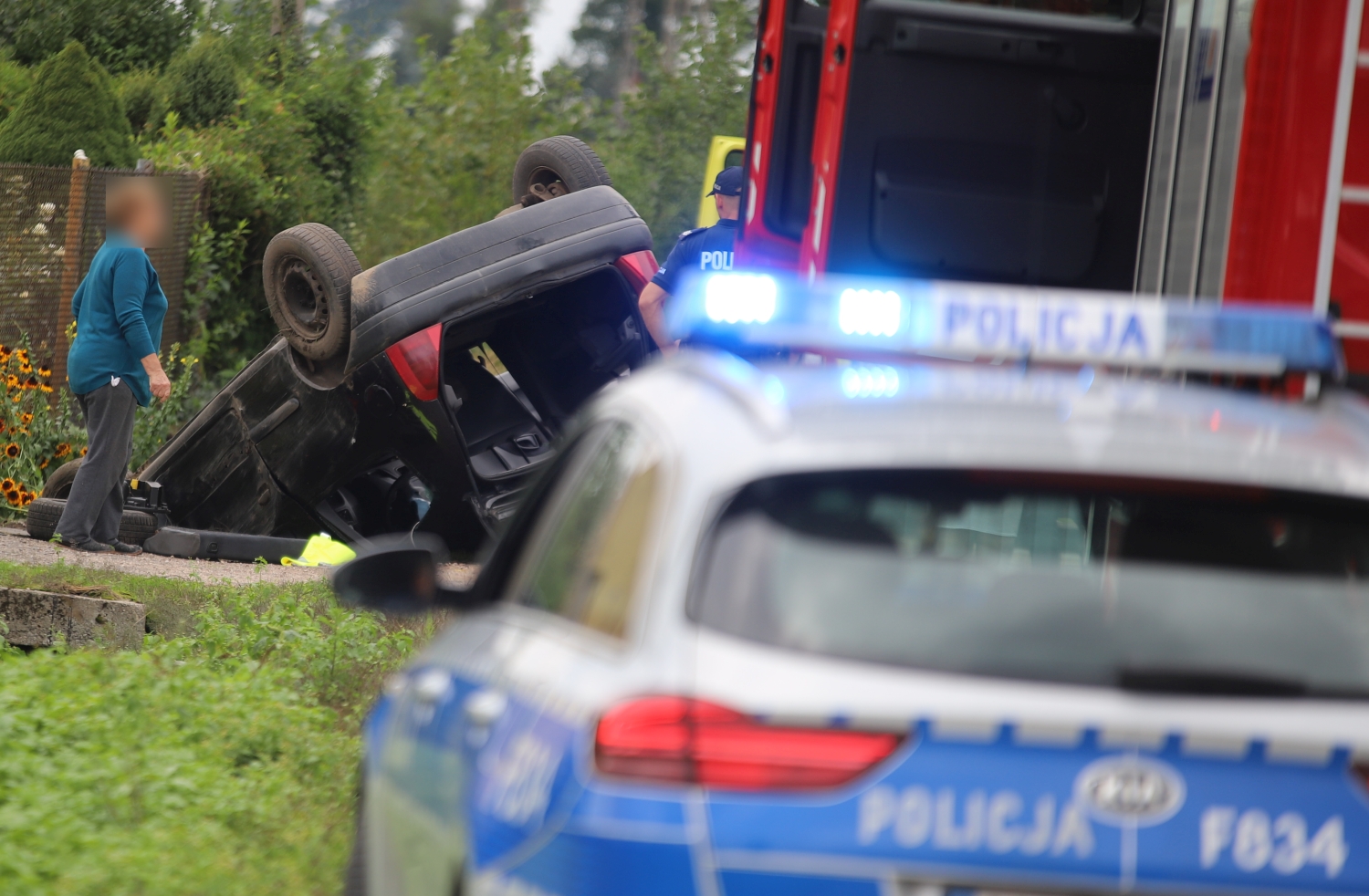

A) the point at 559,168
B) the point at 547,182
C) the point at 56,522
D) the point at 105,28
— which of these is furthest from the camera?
the point at 105,28

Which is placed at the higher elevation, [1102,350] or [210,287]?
[1102,350]

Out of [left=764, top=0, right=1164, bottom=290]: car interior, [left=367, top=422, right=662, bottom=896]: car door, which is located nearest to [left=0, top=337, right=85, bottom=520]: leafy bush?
[left=764, top=0, right=1164, bottom=290]: car interior

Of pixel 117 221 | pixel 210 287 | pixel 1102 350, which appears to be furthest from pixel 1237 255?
pixel 210 287

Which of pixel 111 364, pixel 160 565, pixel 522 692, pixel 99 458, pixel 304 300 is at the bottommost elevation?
pixel 160 565

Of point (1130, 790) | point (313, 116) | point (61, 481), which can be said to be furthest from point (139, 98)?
point (1130, 790)

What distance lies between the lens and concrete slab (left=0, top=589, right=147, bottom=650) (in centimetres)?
726

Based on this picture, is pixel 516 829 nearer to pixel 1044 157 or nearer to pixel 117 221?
pixel 1044 157

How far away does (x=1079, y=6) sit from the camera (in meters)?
6.60

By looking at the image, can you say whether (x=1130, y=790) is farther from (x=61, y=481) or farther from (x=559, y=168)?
(x=61, y=481)

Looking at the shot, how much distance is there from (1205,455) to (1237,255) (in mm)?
2393

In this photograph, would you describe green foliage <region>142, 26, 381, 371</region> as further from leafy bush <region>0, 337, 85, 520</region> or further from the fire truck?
the fire truck

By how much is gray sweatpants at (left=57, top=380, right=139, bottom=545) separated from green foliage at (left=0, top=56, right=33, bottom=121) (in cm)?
900

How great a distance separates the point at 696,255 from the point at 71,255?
520cm

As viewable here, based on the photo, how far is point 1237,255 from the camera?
4555 mm
